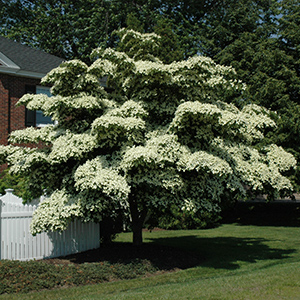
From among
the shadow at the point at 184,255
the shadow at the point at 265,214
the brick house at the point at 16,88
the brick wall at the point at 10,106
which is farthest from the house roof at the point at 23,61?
the shadow at the point at 265,214

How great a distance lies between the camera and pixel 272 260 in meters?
10.9

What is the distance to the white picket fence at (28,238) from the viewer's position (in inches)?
378

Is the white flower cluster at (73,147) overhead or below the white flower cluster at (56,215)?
overhead

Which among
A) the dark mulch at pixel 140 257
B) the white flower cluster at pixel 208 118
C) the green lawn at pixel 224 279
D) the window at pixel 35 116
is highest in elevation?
the window at pixel 35 116

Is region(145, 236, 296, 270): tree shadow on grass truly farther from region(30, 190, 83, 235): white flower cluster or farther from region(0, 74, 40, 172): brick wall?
region(0, 74, 40, 172): brick wall

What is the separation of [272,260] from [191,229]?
9.51 meters

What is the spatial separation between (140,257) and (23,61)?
39.6 ft

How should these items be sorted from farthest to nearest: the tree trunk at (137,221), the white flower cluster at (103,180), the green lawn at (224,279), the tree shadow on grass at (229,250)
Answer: the tree trunk at (137,221) < the tree shadow on grass at (229,250) < the white flower cluster at (103,180) < the green lawn at (224,279)

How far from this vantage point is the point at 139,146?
9109 mm

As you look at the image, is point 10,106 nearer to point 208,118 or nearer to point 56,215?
point 56,215

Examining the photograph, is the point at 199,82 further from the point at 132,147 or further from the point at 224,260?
the point at 224,260

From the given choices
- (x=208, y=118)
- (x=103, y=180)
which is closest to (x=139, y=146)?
(x=103, y=180)

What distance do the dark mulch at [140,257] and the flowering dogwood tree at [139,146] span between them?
0.67m

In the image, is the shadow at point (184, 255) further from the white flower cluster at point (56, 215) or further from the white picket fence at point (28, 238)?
the white flower cluster at point (56, 215)
